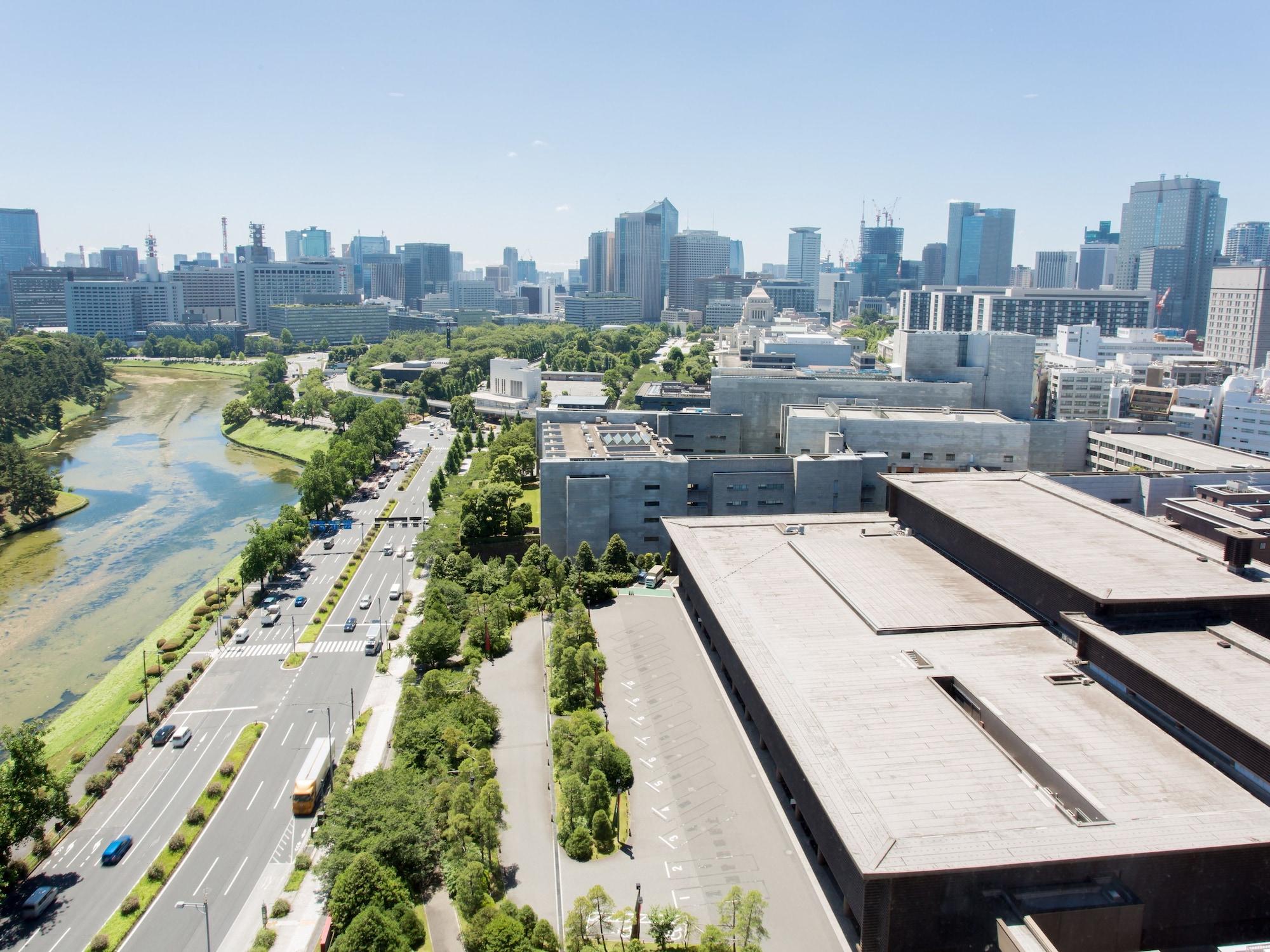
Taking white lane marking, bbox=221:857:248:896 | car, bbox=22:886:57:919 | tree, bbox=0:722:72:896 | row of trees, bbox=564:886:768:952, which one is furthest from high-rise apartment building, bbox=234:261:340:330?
row of trees, bbox=564:886:768:952

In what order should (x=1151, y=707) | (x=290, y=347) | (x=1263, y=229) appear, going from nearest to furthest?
(x=1151, y=707) → (x=290, y=347) → (x=1263, y=229)

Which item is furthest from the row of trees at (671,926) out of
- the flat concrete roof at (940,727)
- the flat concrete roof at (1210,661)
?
the flat concrete roof at (1210,661)

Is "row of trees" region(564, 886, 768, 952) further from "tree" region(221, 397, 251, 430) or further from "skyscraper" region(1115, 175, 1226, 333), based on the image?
"skyscraper" region(1115, 175, 1226, 333)

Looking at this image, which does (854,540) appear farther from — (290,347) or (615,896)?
(290,347)

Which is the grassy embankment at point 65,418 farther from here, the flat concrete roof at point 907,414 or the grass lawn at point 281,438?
the flat concrete roof at point 907,414

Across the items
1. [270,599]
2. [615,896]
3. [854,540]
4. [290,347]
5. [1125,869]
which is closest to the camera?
[1125,869]

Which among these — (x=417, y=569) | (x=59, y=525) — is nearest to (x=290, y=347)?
(x=59, y=525)
